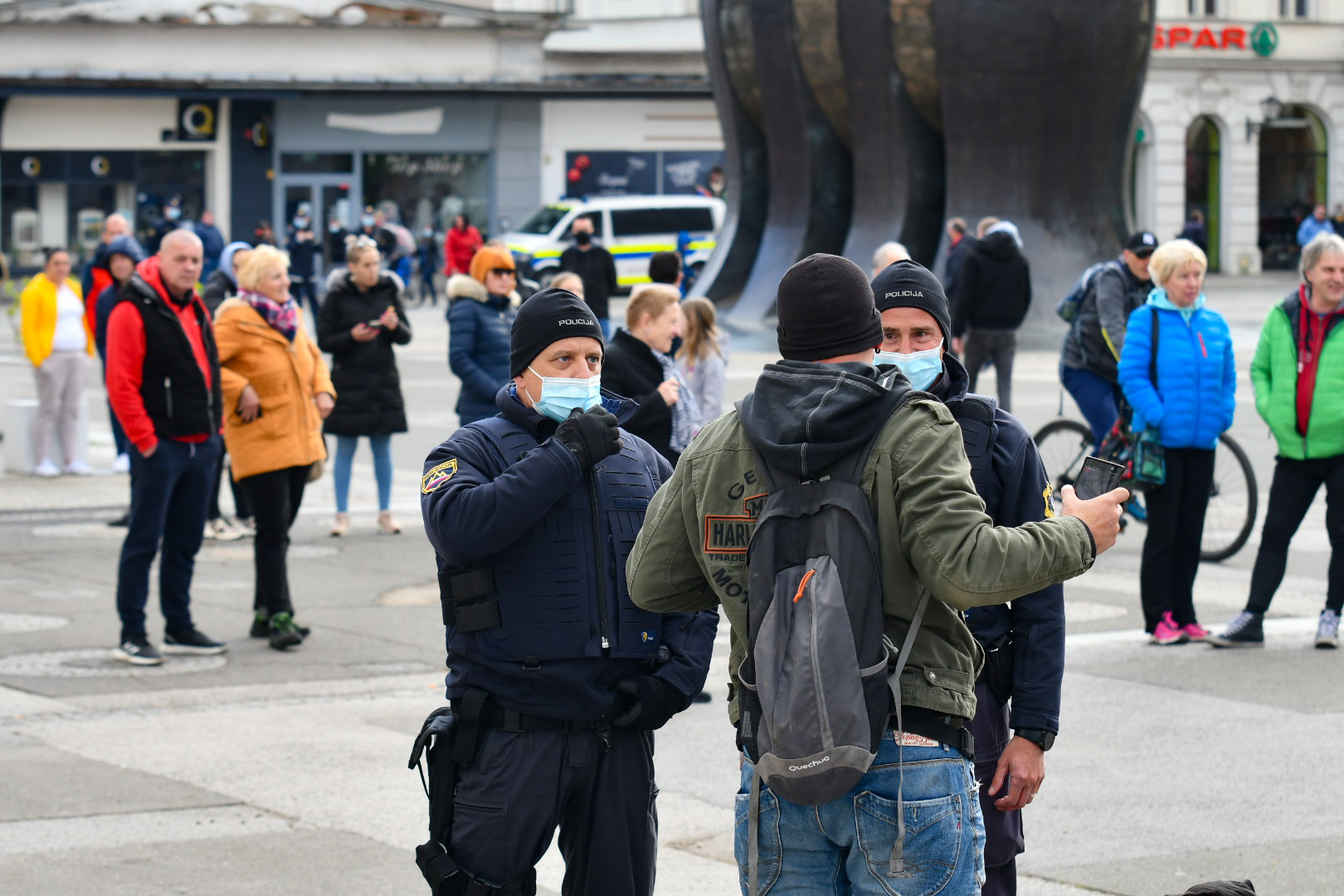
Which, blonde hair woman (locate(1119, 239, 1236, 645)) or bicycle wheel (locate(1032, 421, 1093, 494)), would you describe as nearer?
blonde hair woman (locate(1119, 239, 1236, 645))

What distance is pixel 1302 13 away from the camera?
155 feet

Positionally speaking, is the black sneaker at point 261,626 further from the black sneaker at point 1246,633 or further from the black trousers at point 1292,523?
the black trousers at point 1292,523

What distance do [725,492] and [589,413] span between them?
786 mm

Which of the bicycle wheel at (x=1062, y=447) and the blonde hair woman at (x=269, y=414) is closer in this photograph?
the blonde hair woman at (x=269, y=414)

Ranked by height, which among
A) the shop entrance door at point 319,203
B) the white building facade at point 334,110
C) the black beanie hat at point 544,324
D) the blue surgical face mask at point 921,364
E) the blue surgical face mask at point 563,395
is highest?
the white building facade at point 334,110

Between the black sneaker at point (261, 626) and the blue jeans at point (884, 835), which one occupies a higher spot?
the blue jeans at point (884, 835)

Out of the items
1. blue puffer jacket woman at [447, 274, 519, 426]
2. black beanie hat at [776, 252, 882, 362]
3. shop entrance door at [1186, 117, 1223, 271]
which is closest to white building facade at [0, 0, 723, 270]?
shop entrance door at [1186, 117, 1223, 271]

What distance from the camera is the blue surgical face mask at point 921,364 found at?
12.9 feet

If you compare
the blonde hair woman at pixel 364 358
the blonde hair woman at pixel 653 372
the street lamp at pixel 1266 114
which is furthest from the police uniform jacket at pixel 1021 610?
the street lamp at pixel 1266 114

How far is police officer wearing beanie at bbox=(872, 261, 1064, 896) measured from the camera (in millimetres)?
3768

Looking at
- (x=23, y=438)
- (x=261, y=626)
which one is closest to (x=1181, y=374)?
(x=261, y=626)

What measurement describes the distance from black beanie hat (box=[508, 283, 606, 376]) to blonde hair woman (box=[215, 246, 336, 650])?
4568mm

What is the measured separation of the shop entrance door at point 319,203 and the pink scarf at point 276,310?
1399 inches

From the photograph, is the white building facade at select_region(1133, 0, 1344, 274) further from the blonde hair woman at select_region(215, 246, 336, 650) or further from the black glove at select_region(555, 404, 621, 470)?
the black glove at select_region(555, 404, 621, 470)
